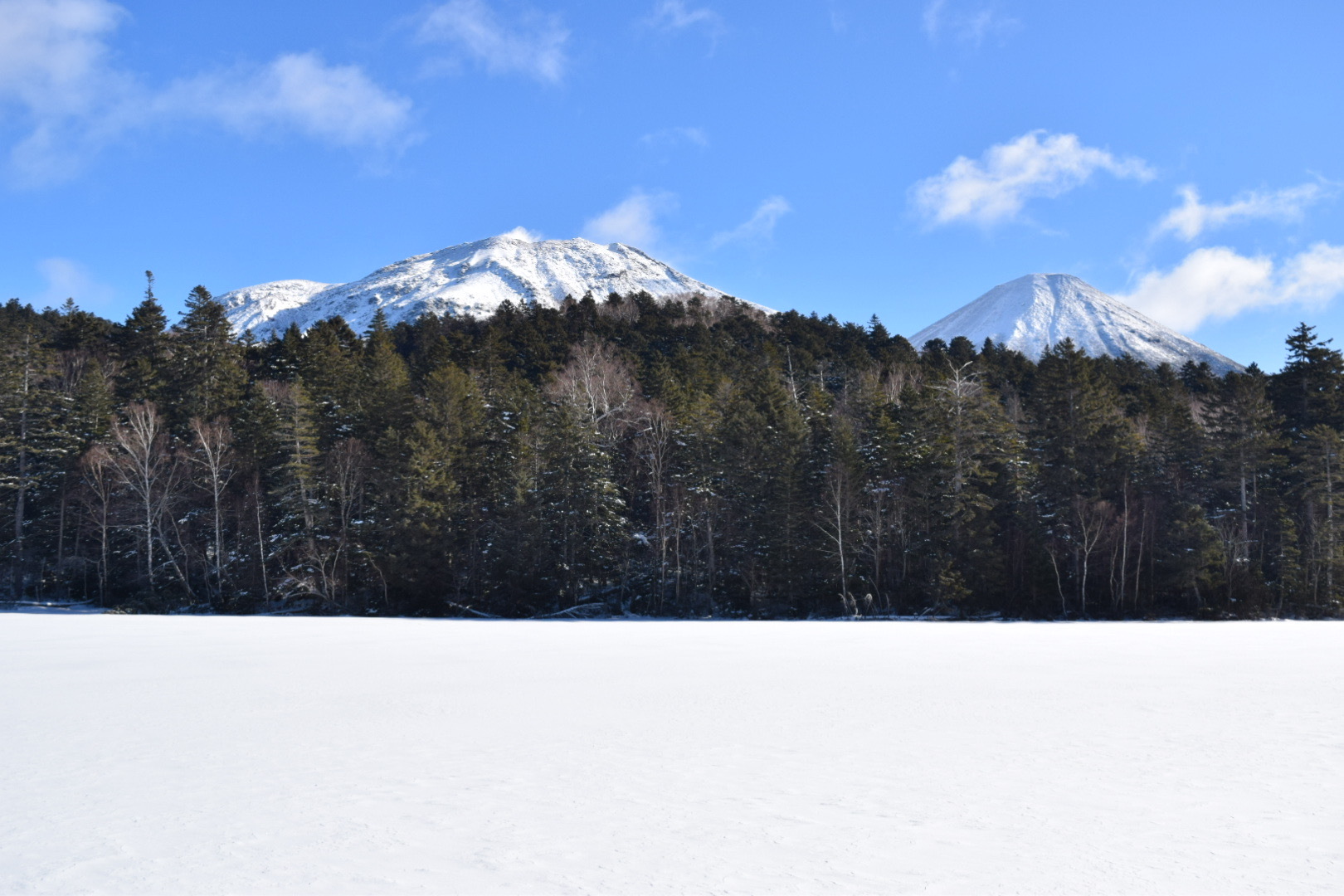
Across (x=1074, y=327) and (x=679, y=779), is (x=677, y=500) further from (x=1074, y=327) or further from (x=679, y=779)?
(x=1074, y=327)

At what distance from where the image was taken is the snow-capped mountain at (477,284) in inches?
5915

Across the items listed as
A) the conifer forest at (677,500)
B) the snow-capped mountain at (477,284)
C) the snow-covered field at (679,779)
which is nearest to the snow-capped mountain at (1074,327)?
the snow-capped mountain at (477,284)

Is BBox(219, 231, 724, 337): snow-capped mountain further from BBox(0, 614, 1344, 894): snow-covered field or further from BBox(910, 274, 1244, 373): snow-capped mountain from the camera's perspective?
BBox(0, 614, 1344, 894): snow-covered field

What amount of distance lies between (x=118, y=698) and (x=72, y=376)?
192ft

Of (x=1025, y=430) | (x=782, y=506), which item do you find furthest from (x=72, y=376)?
(x=1025, y=430)

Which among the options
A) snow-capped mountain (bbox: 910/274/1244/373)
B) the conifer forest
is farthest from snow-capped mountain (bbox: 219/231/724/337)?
the conifer forest

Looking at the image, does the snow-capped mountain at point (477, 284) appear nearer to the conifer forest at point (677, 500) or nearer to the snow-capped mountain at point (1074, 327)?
the snow-capped mountain at point (1074, 327)

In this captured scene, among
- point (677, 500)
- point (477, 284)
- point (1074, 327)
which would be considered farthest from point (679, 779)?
point (1074, 327)

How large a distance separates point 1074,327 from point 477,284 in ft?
418

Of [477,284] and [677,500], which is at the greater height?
[477,284]

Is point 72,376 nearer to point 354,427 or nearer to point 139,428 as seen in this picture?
point 139,428

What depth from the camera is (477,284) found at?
160m

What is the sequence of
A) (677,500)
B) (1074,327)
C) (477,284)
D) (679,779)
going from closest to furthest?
1. (679,779)
2. (677,500)
3. (477,284)
4. (1074,327)

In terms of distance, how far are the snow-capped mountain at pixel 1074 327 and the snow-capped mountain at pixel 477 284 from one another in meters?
67.9
